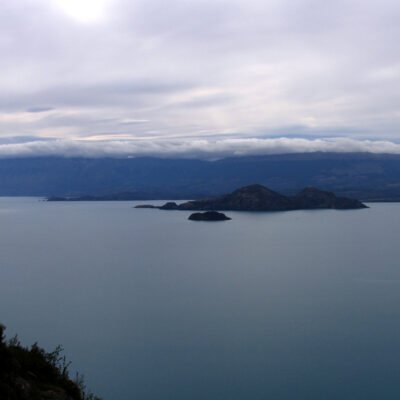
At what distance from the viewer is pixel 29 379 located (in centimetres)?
1221

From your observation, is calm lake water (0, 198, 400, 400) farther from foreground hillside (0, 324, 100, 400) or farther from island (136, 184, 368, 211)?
island (136, 184, 368, 211)

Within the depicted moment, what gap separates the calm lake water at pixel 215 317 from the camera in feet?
70.0

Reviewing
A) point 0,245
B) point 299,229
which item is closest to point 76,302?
point 0,245

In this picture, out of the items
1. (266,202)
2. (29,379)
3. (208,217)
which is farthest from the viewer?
(266,202)

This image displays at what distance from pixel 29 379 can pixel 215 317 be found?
749 inches

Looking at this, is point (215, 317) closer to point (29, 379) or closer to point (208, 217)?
point (29, 379)

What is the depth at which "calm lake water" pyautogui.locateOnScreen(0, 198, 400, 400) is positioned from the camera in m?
21.3

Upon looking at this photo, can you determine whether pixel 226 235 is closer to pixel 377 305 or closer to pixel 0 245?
pixel 0 245

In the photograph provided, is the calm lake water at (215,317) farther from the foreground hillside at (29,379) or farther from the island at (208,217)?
the island at (208,217)

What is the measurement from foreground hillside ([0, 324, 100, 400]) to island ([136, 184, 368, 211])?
13398cm

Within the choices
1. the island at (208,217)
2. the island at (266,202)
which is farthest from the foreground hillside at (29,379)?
the island at (266,202)

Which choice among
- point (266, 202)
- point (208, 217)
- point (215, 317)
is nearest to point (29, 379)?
point (215, 317)

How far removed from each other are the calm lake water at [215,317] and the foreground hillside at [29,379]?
7.59 meters

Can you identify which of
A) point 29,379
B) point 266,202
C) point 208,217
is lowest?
point 208,217
